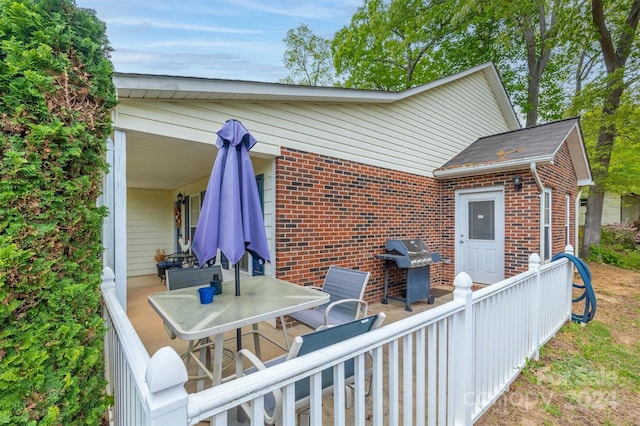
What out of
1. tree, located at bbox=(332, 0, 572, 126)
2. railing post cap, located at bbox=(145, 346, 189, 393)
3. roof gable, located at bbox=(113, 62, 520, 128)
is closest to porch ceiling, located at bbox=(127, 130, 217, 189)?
roof gable, located at bbox=(113, 62, 520, 128)

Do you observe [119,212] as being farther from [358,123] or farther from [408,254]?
[408,254]

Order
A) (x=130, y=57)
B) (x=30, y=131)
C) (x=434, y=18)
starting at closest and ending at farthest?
(x=30, y=131), (x=130, y=57), (x=434, y=18)

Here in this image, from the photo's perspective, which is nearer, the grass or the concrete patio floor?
the grass

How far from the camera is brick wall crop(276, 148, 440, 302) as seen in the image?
14.2ft

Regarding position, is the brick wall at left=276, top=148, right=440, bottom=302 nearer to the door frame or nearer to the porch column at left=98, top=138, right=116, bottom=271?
the door frame

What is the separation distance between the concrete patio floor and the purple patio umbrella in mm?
1205

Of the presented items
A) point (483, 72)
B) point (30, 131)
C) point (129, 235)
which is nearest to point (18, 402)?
point (30, 131)

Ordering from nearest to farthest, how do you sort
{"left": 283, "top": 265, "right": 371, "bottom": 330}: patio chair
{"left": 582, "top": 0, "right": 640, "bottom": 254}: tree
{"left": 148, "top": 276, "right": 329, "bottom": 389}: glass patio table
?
{"left": 148, "top": 276, "right": 329, "bottom": 389}: glass patio table < {"left": 283, "top": 265, "right": 371, "bottom": 330}: patio chair < {"left": 582, "top": 0, "right": 640, "bottom": 254}: tree

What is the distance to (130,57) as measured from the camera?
8.08 metres

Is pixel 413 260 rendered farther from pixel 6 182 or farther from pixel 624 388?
pixel 6 182

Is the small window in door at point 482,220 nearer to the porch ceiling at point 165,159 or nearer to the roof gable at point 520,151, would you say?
the roof gable at point 520,151

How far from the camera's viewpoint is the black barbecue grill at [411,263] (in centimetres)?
509

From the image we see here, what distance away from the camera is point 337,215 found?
4.97 metres

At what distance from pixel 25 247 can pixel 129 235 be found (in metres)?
8.23
